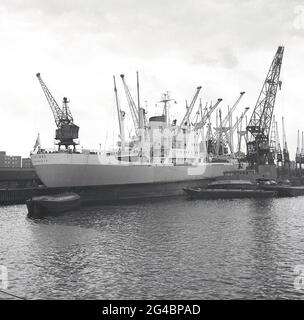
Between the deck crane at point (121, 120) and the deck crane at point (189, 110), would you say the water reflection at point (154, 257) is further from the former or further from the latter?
the deck crane at point (189, 110)

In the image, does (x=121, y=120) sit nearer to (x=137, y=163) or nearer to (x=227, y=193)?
(x=137, y=163)

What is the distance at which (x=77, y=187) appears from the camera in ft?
196

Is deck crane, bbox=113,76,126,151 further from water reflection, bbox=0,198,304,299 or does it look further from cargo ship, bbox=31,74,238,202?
water reflection, bbox=0,198,304,299

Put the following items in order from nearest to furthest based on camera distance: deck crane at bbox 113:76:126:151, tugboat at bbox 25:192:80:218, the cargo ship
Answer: tugboat at bbox 25:192:80:218, the cargo ship, deck crane at bbox 113:76:126:151

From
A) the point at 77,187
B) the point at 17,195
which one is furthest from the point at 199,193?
the point at 17,195

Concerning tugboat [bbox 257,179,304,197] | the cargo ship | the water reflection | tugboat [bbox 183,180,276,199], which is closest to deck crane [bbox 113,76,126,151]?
the cargo ship

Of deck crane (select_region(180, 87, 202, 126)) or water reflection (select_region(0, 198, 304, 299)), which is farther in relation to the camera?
deck crane (select_region(180, 87, 202, 126))

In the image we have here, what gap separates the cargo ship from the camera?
59.2 metres

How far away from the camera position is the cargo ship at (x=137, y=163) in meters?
59.2

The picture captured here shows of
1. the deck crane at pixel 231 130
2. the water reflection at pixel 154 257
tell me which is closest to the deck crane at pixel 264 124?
the deck crane at pixel 231 130

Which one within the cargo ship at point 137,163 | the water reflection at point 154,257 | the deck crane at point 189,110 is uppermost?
the deck crane at point 189,110

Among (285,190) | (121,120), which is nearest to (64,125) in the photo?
(121,120)

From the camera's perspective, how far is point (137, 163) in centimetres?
6750
